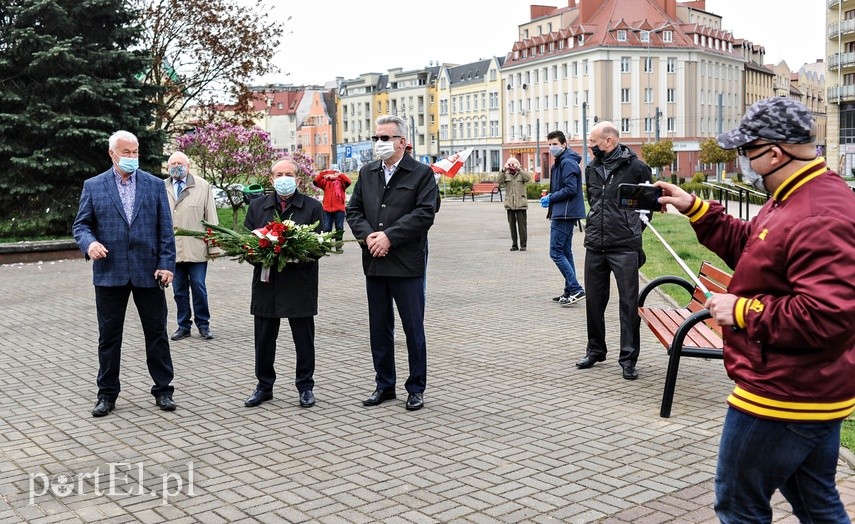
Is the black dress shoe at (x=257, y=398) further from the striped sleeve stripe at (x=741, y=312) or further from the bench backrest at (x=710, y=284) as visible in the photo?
the striped sleeve stripe at (x=741, y=312)

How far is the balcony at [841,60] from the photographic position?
7488cm

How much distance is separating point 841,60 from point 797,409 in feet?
265

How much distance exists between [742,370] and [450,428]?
346 centimetres

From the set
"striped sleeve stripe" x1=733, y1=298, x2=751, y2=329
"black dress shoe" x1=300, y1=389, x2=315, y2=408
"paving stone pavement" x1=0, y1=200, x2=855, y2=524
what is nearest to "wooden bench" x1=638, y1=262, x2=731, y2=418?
"paving stone pavement" x1=0, y1=200, x2=855, y2=524

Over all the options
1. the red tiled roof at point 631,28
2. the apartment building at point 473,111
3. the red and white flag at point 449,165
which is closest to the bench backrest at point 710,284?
the red and white flag at point 449,165

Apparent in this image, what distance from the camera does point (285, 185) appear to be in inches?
285

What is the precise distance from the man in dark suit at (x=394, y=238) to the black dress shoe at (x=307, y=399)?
1.34 feet

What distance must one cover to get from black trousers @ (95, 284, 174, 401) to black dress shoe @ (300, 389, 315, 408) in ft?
3.21

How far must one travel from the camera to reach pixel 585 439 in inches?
238

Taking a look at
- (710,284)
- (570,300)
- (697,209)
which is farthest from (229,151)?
(697,209)

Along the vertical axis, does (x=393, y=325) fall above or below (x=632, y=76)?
below

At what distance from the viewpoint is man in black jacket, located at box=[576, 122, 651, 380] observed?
784cm

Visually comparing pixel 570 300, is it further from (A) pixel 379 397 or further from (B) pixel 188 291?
(A) pixel 379 397

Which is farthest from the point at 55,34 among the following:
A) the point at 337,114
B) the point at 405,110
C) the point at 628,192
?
the point at 337,114
